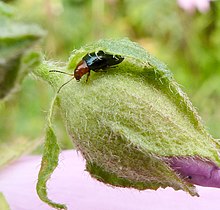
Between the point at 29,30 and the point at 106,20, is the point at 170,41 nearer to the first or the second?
the point at 106,20

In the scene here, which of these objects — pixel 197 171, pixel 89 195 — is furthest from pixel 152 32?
pixel 197 171

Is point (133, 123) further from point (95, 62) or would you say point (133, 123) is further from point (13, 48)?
point (13, 48)

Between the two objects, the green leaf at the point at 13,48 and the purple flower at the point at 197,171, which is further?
the purple flower at the point at 197,171

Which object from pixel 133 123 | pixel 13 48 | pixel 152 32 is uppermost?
pixel 152 32

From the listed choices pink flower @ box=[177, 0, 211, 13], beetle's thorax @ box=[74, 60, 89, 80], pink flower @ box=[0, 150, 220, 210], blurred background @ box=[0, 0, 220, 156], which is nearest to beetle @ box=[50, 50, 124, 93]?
beetle's thorax @ box=[74, 60, 89, 80]

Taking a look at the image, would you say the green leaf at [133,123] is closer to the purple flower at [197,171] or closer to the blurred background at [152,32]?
the purple flower at [197,171]

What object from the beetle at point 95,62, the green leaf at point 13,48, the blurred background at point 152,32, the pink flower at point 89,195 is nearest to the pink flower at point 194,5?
the blurred background at point 152,32

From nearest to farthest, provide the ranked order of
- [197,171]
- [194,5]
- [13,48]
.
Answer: [13,48] → [197,171] → [194,5]
